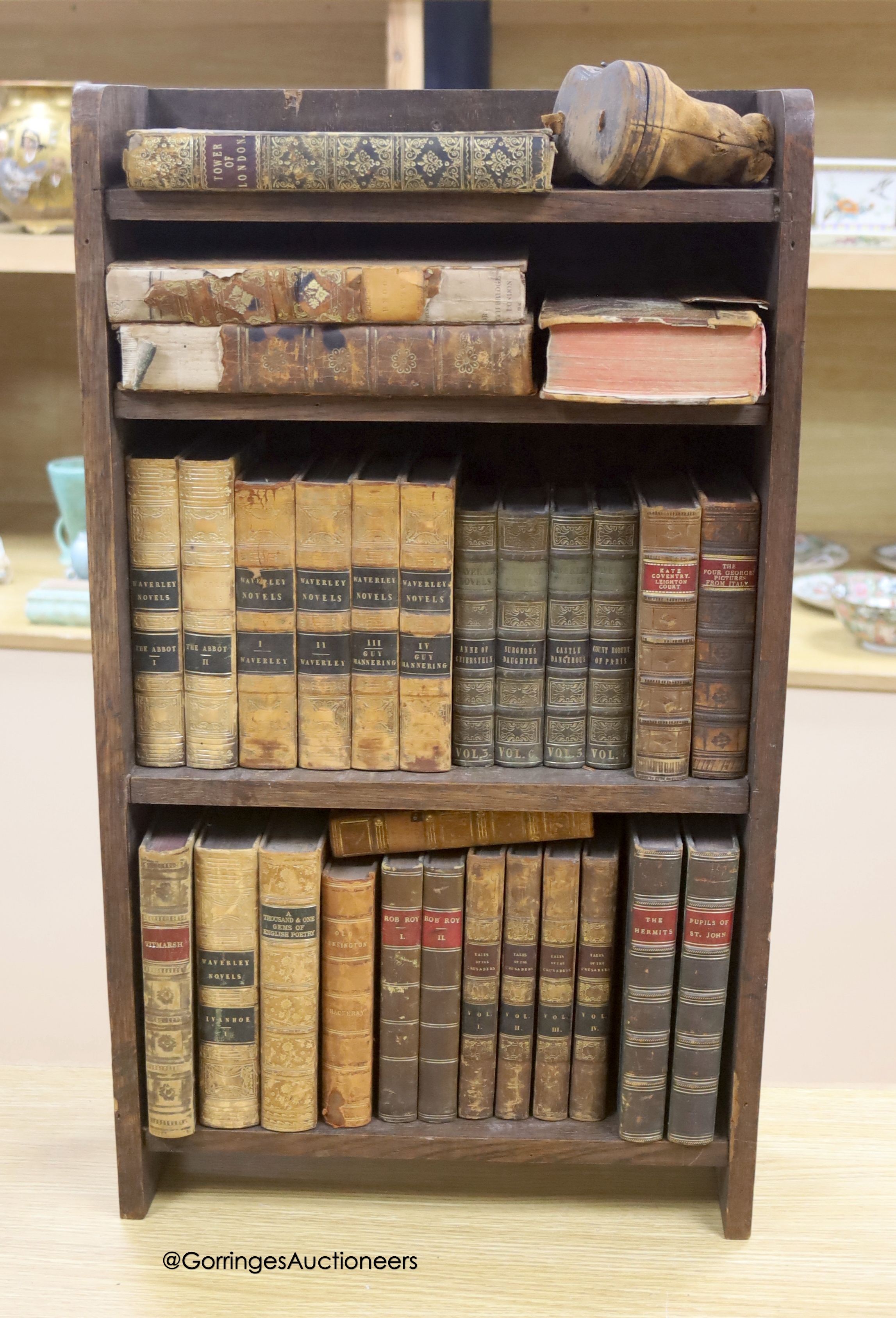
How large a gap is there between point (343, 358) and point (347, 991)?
52 cm

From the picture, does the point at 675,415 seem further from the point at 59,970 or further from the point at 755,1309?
the point at 59,970

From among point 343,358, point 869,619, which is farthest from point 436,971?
point 869,619

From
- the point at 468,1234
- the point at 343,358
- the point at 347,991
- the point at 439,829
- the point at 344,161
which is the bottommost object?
the point at 468,1234

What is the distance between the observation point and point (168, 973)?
115 centimetres

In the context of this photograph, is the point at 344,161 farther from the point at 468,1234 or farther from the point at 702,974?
the point at 468,1234

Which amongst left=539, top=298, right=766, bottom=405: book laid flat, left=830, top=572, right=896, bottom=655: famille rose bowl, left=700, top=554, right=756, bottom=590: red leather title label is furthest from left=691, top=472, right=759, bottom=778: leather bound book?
left=830, top=572, right=896, bottom=655: famille rose bowl

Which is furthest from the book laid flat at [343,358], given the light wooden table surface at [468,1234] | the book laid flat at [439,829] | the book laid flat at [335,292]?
the light wooden table surface at [468,1234]

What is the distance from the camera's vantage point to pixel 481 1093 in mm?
1197

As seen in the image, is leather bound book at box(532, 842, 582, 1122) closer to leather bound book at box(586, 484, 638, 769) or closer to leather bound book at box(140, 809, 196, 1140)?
leather bound book at box(586, 484, 638, 769)

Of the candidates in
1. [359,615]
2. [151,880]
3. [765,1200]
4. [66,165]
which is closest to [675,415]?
[359,615]

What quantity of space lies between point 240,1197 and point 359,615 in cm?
53

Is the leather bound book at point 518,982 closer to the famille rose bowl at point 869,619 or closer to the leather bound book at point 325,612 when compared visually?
the leather bound book at point 325,612

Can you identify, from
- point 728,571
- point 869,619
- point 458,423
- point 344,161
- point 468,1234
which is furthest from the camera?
point 869,619

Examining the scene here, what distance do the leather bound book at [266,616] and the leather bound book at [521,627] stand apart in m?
0.17
